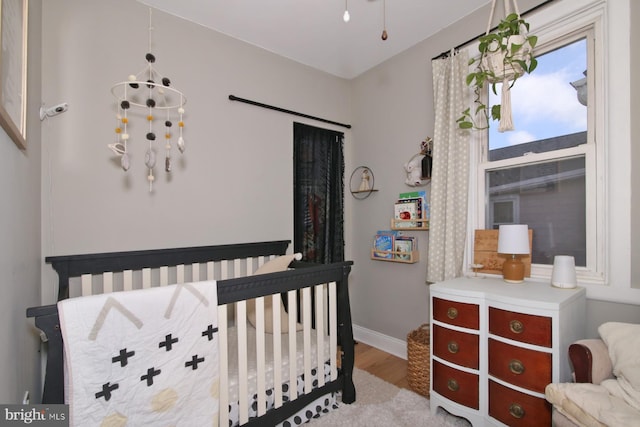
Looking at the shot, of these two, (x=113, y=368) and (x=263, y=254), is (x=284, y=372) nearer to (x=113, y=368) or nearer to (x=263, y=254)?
(x=113, y=368)

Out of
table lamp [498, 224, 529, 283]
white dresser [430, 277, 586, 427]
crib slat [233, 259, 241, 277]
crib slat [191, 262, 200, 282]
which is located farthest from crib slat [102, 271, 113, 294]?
table lamp [498, 224, 529, 283]

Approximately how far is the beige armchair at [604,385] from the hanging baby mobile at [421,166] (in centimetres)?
133

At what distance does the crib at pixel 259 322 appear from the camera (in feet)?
4.34

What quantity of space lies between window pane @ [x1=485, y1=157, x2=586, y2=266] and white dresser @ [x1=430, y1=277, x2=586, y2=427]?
264mm

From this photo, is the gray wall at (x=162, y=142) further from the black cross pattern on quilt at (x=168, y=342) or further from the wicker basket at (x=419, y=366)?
the wicker basket at (x=419, y=366)

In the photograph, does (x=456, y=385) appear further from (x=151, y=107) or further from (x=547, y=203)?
(x=151, y=107)

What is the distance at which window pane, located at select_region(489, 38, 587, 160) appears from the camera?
1.64 meters

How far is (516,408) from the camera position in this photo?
4.47 ft

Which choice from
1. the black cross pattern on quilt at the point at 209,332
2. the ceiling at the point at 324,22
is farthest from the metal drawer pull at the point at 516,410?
the ceiling at the point at 324,22

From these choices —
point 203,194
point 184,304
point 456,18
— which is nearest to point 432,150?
point 456,18

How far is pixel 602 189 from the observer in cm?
151

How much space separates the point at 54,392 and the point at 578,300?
7.18ft

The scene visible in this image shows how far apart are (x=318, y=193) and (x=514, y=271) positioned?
5.31ft

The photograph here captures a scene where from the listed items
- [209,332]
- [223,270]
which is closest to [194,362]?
[209,332]
